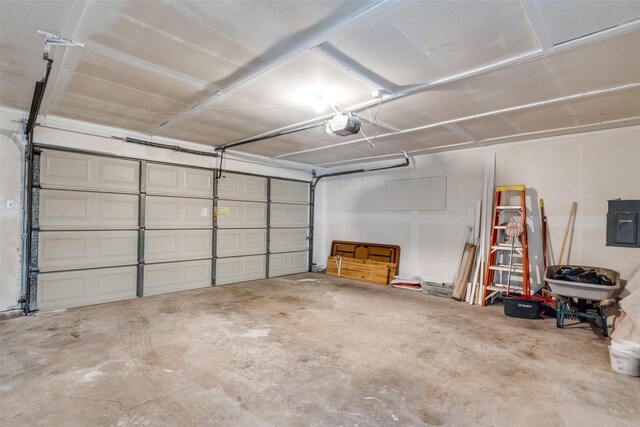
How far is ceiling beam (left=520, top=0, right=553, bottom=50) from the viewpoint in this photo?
1.86 metres

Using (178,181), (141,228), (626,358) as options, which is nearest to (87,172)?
(141,228)

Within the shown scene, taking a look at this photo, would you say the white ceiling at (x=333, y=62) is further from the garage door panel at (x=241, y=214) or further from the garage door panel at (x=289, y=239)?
the garage door panel at (x=289, y=239)

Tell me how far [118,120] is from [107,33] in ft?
7.98

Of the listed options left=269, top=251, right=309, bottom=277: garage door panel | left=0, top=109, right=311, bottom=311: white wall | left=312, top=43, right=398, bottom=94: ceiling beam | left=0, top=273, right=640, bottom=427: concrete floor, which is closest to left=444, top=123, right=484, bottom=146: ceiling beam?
left=312, top=43, right=398, bottom=94: ceiling beam

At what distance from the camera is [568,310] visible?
12.8ft

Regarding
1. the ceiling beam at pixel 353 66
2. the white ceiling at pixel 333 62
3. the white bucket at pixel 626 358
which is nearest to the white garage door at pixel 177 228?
the white ceiling at pixel 333 62

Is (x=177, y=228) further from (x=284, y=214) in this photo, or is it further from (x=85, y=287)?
(x=284, y=214)

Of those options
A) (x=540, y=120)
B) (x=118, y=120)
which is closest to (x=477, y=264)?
(x=540, y=120)

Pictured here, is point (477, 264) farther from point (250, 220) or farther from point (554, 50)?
point (250, 220)

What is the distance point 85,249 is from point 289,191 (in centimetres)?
401

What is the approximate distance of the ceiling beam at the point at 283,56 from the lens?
1.95m

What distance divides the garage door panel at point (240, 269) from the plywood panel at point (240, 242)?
0.41 ft

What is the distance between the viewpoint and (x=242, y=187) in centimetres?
642

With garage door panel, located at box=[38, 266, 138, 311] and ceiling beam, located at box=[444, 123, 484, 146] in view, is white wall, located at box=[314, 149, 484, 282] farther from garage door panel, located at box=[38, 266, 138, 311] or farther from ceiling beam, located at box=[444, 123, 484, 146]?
garage door panel, located at box=[38, 266, 138, 311]
